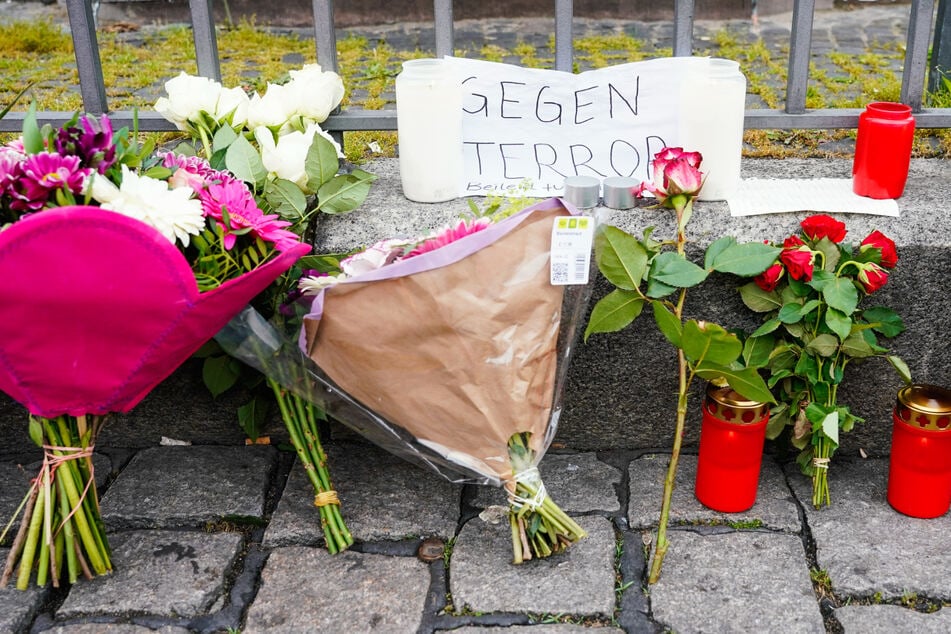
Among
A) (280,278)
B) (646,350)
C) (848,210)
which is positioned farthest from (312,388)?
(848,210)

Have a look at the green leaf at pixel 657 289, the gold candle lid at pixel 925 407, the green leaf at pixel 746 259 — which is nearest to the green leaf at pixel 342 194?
the green leaf at pixel 657 289

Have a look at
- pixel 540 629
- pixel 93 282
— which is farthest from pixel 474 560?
pixel 93 282

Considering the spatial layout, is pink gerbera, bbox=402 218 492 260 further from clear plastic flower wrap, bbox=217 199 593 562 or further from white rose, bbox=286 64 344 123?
white rose, bbox=286 64 344 123

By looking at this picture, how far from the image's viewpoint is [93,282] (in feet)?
5.22

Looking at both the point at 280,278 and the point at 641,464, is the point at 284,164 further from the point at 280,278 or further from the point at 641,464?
the point at 641,464

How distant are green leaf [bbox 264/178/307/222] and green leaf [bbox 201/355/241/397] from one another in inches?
15.3

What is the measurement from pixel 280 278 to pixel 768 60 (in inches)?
145

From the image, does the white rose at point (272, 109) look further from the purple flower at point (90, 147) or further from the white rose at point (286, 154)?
the purple flower at point (90, 147)

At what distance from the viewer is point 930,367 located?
84.6 inches

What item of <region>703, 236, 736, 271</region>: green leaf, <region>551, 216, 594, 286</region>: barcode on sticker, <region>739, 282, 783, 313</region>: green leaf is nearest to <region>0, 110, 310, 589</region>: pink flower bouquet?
<region>551, 216, 594, 286</region>: barcode on sticker

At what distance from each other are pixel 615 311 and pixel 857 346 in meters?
0.50

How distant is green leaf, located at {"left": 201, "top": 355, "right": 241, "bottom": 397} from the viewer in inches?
85.9

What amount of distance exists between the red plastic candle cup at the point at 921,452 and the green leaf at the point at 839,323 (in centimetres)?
21

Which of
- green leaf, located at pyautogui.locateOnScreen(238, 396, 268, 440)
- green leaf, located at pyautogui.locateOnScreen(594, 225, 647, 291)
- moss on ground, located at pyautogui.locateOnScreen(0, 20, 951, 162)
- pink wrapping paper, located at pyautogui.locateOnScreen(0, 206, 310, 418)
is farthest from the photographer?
moss on ground, located at pyautogui.locateOnScreen(0, 20, 951, 162)
